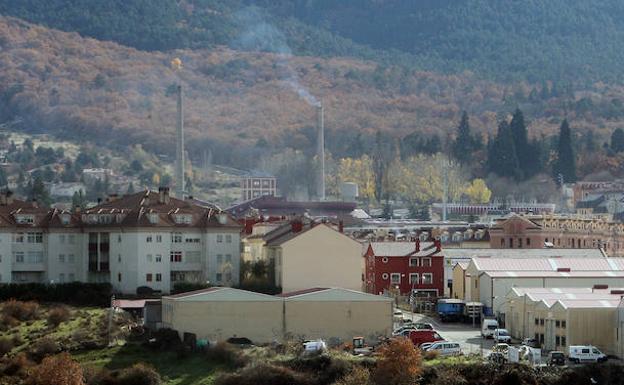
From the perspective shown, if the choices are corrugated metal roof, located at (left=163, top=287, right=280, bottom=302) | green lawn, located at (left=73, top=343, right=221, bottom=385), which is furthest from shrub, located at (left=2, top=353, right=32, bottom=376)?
corrugated metal roof, located at (left=163, top=287, right=280, bottom=302)

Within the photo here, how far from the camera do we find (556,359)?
190 ft

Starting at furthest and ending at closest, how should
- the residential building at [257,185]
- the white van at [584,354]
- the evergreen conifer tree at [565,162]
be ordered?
the residential building at [257,185]
the evergreen conifer tree at [565,162]
the white van at [584,354]

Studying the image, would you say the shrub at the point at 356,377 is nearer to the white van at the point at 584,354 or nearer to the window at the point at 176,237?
the white van at the point at 584,354

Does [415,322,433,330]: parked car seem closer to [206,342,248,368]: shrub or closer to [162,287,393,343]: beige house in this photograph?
[162,287,393,343]: beige house

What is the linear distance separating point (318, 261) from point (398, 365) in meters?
18.6

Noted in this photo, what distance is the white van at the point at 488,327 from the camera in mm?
63750

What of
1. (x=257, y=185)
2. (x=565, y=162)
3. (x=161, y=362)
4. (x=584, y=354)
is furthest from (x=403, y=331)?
(x=257, y=185)

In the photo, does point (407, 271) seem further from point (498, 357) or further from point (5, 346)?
point (498, 357)

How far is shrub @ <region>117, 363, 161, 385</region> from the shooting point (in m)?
57.3

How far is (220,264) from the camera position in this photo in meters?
77.2

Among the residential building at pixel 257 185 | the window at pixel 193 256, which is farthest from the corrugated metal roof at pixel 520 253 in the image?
the residential building at pixel 257 185

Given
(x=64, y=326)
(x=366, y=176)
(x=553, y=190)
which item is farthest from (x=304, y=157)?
(x=64, y=326)

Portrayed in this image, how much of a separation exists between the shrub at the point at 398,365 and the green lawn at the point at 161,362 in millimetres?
4933

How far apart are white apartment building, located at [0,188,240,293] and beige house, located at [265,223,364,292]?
8.90ft
